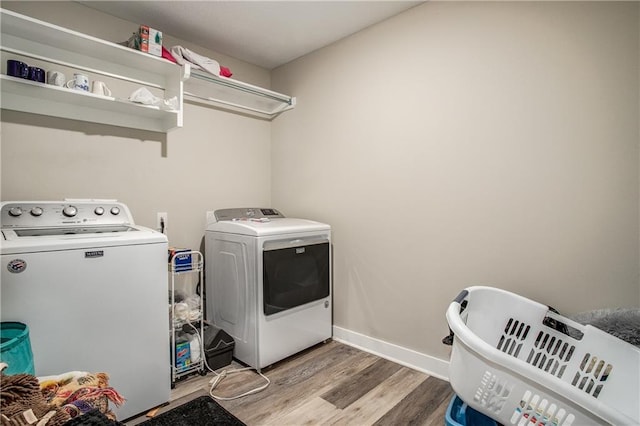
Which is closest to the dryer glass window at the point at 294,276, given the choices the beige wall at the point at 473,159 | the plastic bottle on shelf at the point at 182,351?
the beige wall at the point at 473,159

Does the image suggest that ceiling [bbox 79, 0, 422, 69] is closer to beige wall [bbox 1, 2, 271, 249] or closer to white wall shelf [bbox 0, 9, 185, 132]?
beige wall [bbox 1, 2, 271, 249]

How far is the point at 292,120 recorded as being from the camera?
2826mm

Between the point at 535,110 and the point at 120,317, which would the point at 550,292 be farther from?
the point at 120,317

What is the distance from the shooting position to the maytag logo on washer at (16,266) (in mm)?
1268

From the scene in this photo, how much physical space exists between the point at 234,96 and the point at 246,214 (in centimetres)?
99

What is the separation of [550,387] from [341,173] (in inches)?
71.0

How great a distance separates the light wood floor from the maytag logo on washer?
2.88ft

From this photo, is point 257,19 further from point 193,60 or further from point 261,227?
point 261,227

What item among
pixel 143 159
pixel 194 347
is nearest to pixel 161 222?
pixel 143 159

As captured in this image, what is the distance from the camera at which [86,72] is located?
1.99 m

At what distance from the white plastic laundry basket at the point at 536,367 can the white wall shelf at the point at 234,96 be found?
2078mm

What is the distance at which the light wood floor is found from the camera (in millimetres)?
1620

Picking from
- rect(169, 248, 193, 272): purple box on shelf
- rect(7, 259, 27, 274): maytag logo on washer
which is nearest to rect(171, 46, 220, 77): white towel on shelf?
rect(169, 248, 193, 272): purple box on shelf

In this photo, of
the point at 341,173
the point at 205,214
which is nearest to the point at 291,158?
the point at 341,173
